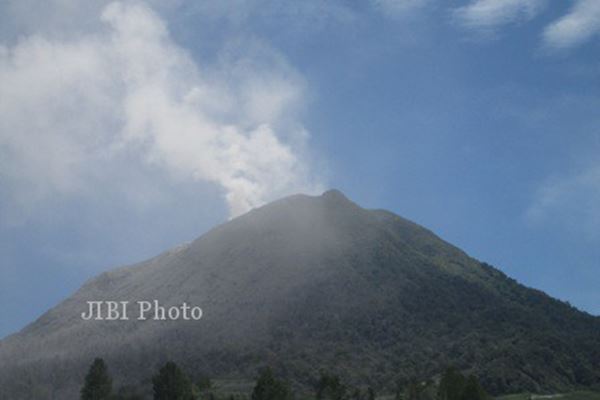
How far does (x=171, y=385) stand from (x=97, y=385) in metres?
13.2

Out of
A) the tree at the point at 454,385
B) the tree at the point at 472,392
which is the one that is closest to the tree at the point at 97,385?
the tree at the point at 454,385

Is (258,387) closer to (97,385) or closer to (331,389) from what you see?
(331,389)

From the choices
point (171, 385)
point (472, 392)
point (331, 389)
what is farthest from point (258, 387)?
point (472, 392)

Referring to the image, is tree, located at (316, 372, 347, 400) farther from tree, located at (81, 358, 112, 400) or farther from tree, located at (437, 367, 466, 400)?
tree, located at (81, 358, 112, 400)

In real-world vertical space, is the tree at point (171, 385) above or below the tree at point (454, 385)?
above

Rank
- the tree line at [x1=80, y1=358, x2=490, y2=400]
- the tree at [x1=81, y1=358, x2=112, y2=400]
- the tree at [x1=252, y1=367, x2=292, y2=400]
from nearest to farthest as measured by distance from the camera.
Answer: the tree line at [x1=80, y1=358, x2=490, y2=400] → the tree at [x1=252, y1=367, x2=292, y2=400] → the tree at [x1=81, y1=358, x2=112, y2=400]

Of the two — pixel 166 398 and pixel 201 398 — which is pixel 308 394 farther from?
pixel 166 398

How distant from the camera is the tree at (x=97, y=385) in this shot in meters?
115

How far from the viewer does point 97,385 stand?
116 meters

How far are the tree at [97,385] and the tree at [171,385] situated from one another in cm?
916

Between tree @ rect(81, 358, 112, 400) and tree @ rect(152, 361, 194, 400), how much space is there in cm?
916

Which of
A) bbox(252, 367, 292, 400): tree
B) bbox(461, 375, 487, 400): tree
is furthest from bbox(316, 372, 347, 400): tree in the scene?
bbox(461, 375, 487, 400): tree

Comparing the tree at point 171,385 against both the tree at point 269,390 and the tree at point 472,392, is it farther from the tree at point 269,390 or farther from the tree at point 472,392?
the tree at point 472,392

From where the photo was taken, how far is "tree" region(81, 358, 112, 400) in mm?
115312
